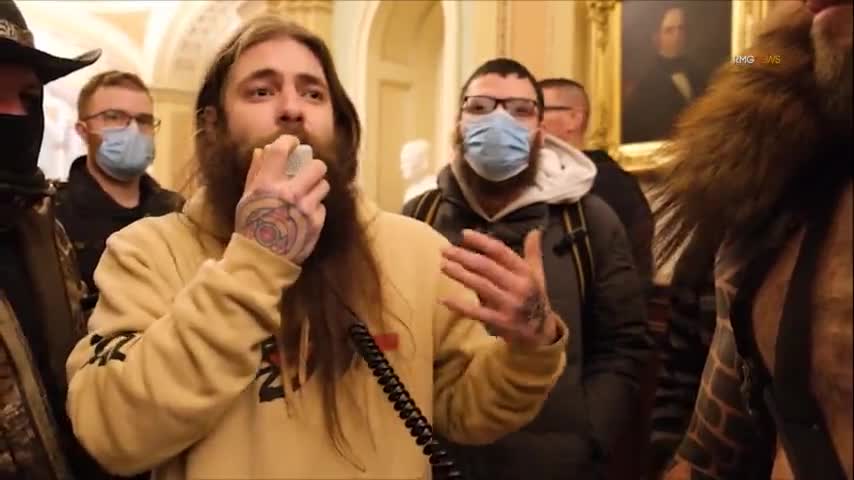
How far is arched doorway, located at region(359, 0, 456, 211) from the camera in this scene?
7.79 m

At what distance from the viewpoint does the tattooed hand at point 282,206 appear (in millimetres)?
1237

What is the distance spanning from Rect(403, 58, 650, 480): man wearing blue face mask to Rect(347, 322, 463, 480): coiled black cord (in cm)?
88

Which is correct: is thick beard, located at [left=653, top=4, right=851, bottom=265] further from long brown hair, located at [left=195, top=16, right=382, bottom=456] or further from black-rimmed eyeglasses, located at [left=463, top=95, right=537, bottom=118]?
black-rimmed eyeglasses, located at [left=463, top=95, right=537, bottom=118]

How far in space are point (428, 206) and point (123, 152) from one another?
3.66ft

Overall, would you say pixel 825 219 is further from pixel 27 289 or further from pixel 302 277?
pixel 27 289

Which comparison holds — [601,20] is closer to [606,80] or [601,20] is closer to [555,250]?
[606,80]

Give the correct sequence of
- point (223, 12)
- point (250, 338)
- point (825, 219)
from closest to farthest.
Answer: point (825, 219) < point (250, 338) < point (223, 12)

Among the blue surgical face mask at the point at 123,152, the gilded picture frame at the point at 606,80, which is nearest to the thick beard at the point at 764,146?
the blue surgical face mask at the point at 123,152

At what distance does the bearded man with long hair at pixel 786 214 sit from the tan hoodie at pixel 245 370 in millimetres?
342

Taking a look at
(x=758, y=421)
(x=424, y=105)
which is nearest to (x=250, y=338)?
(x=758, y=421)

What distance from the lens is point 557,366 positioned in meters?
1.41

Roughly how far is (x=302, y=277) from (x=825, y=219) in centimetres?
73

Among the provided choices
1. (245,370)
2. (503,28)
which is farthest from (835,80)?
(503,28)

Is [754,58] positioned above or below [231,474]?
above
